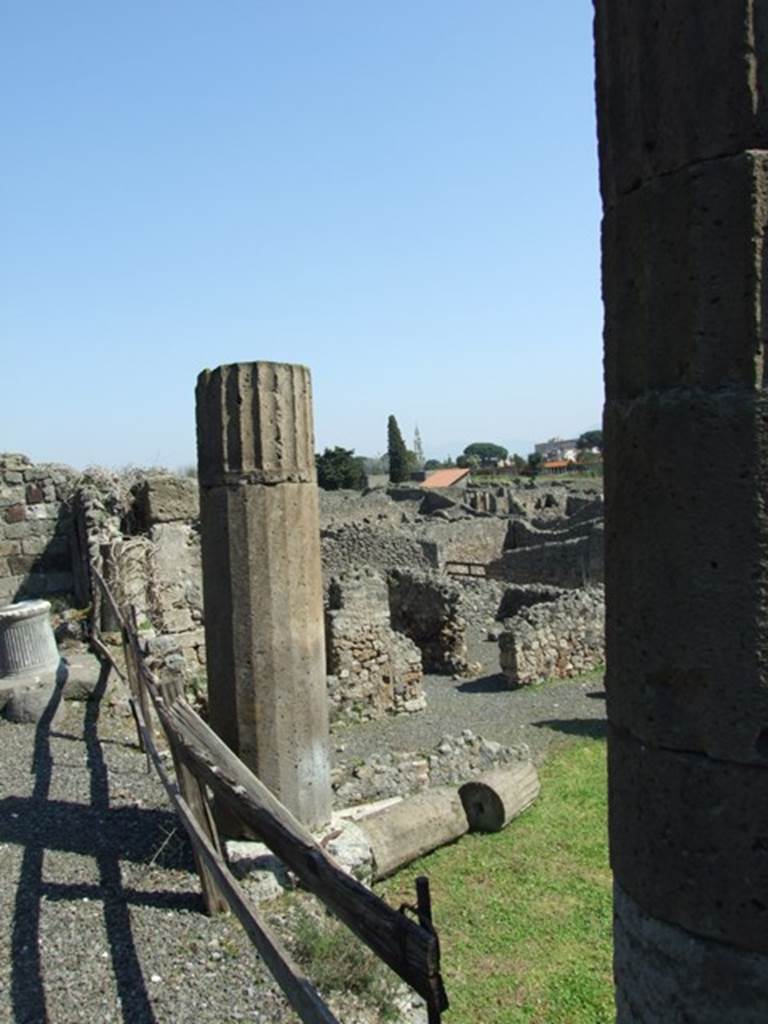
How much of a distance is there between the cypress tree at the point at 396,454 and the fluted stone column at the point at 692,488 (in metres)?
75.8

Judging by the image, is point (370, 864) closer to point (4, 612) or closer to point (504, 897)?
point (504, 897)

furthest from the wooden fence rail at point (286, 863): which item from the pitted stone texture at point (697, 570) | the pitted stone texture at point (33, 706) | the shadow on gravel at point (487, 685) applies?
the shadow on gravel at point (487, 685)

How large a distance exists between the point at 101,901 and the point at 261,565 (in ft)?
7.14

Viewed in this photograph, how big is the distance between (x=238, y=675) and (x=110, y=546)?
5.06 metres

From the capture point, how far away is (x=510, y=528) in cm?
3019

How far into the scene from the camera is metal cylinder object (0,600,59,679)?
9328mm

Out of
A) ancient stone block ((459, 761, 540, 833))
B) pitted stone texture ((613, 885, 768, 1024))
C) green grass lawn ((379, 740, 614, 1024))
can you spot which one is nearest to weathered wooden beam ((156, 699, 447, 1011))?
pitted stone texture ((613, 885, 768, 1024))

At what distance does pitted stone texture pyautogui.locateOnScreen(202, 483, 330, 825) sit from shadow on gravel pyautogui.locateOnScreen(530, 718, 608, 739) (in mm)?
6155

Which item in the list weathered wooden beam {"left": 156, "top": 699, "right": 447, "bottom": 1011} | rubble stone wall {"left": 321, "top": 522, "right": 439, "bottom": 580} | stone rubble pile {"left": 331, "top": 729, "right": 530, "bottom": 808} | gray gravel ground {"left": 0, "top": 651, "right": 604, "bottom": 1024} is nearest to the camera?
weathered wooden beam {"left": 156, "top": 699, "right": 447, "bottom": 1011}

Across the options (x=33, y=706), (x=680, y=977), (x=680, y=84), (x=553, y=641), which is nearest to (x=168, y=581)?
(x=33, y=706)

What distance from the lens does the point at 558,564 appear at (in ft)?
79.1

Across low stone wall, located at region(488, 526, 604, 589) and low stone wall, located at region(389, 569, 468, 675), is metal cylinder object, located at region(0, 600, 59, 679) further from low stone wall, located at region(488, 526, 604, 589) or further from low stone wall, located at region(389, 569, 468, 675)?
low stone wall, located at region(488, 526, 604, 589)

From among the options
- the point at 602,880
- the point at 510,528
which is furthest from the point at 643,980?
the point at 510,528

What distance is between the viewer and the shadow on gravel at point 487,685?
49.5 feet
